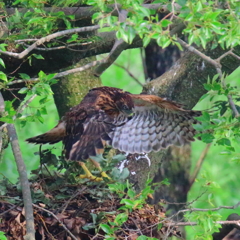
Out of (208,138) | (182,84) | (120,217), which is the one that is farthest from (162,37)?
(182,84)

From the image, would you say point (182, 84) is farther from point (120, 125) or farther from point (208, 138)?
point (208, 138)

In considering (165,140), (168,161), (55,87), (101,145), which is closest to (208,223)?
(101,145)

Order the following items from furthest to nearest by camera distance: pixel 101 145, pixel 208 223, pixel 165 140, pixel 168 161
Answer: pixel 168 161 → pixel 165 140 → pixel 101 145 → pixel 208 223

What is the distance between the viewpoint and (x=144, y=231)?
3434mm

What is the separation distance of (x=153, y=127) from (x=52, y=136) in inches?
34.3

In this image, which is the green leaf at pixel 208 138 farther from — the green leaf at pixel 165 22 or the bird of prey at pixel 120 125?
the bird of prey at pixel 120 125

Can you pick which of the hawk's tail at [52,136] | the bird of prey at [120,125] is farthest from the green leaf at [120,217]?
the hawk's tail at [52,136]

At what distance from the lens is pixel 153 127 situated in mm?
4453

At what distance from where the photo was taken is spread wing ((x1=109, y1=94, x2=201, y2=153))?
4133 mm

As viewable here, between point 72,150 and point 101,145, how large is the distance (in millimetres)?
213

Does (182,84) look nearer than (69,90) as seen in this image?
Yes

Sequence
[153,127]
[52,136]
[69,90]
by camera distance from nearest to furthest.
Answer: [52,136] < [153,127] < [69,90]

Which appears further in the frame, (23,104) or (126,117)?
(126,117)

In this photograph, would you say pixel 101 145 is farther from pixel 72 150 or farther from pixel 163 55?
pixel 163 55
